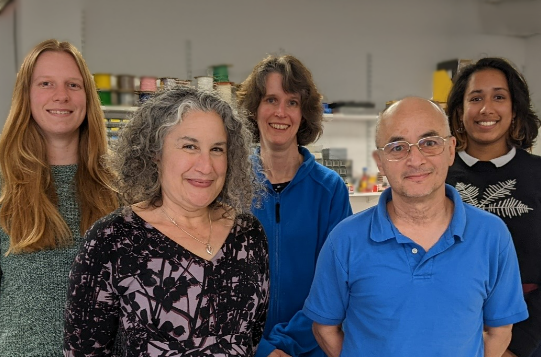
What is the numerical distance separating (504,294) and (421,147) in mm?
490

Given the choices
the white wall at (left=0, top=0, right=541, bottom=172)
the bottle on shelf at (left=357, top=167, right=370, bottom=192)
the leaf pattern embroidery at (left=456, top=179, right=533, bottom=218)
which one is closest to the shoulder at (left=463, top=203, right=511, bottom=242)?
the leaf pattern embroidery at (left=456, top=179, right=533, bottom=218)

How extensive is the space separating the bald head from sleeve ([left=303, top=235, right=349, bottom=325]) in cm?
38

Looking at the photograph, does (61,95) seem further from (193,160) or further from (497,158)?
(497,158)

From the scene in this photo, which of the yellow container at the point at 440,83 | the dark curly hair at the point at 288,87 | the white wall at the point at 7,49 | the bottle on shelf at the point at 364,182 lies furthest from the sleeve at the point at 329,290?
the yellow container at the point at 440,83

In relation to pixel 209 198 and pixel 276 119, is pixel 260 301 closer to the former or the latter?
pixel 209 198

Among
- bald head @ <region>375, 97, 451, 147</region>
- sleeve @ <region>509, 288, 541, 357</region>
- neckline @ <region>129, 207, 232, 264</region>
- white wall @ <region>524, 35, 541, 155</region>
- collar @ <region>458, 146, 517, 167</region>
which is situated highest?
white wall @ <region>524, 35, 541, 155</region>

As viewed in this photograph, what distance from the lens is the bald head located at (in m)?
1.57

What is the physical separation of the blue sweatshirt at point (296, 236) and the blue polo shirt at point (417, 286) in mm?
285

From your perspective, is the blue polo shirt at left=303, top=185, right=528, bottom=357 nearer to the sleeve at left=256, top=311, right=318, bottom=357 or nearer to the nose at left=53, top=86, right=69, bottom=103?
the sleeve at left=256, top=311, right=318, bottom=357

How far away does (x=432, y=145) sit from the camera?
156 cm

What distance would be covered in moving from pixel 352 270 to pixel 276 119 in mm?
715

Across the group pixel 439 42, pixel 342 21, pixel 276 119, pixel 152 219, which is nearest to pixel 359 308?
pixel 152 219

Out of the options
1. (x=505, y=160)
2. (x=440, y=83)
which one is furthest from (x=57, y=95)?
(x=440, y=83)

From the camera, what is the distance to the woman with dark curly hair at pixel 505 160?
74.9 inches
